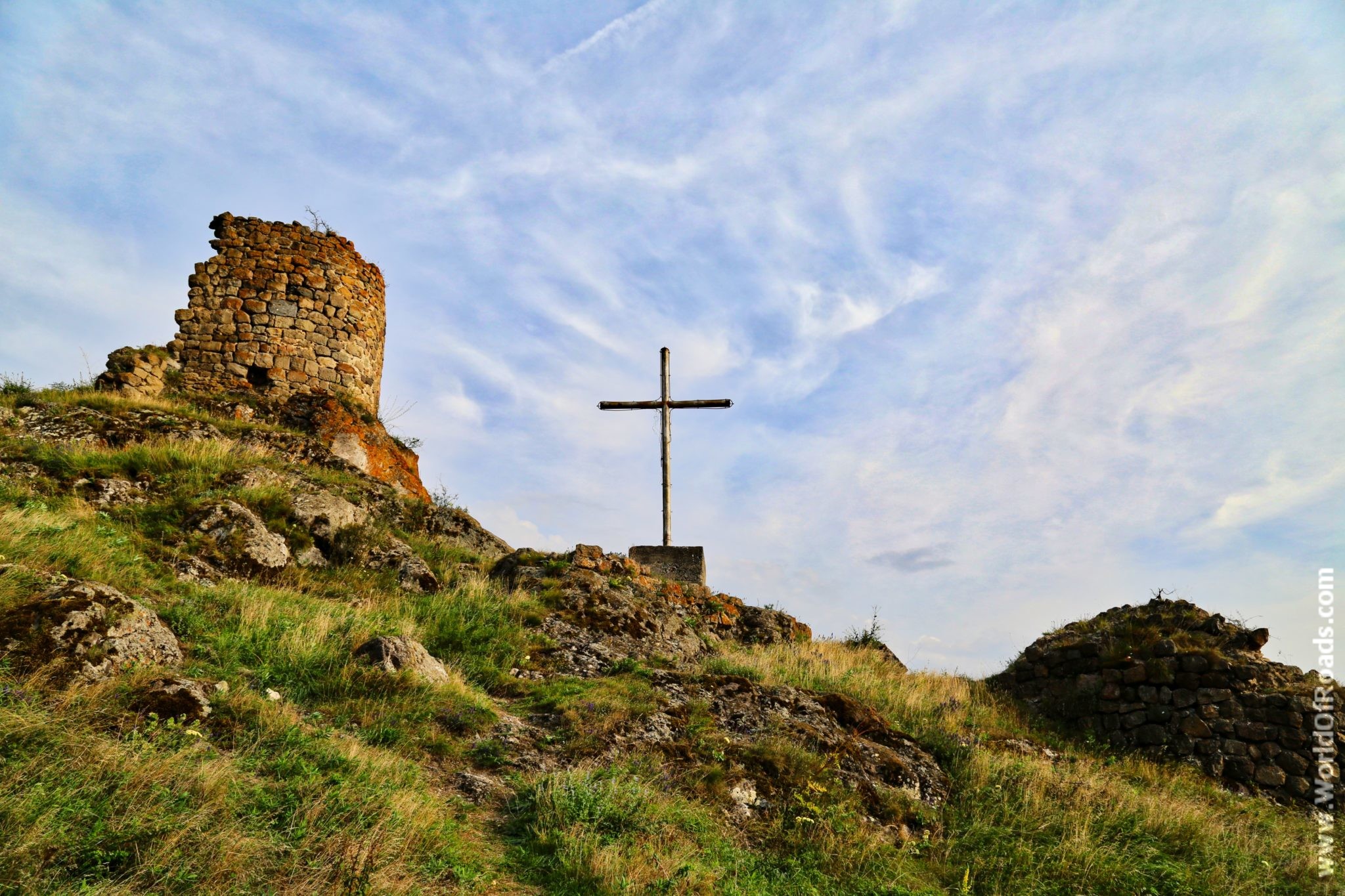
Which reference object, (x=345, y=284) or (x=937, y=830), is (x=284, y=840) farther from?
(x=345, y=284)

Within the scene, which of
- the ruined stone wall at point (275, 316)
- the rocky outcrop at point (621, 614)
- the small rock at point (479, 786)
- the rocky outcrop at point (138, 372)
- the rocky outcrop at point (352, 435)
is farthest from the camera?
the ruined stone wall at point (275, 316)

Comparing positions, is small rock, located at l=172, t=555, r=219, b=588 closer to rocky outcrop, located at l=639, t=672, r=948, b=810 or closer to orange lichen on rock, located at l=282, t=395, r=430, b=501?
rocky outcrop, located at l=639, t=672, r=948, b=810

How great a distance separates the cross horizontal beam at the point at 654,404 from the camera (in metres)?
15.4

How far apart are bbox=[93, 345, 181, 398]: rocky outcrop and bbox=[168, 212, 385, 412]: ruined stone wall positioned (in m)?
0.29

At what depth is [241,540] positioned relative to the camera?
8.16 m

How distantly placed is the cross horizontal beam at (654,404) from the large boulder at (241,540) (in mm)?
8089

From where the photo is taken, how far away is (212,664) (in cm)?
523

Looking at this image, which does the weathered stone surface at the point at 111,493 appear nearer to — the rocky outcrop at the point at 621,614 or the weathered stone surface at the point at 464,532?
the weathered stone surface at the point at 464,532

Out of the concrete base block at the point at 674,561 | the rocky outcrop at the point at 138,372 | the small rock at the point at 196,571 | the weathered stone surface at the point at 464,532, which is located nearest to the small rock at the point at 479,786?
the small rock at the point at 196,571

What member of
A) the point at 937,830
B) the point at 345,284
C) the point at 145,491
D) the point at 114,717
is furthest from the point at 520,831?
the point at 345,284

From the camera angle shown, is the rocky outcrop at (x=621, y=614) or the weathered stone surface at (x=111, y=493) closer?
the weathered stone surface at (x=111, y=493)

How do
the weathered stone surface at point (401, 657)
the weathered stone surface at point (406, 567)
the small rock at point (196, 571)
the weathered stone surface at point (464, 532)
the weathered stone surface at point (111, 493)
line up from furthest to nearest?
the weathered stone surface at point (464, 532) → the weathered stone surface at point (406, 567) → the weathered stone surface at point (111, 493) → the small rock at point (196, 571) → the weathered stone surface at point (401, 657)

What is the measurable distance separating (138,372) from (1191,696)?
62.0ft

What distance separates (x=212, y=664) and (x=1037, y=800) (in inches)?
280
